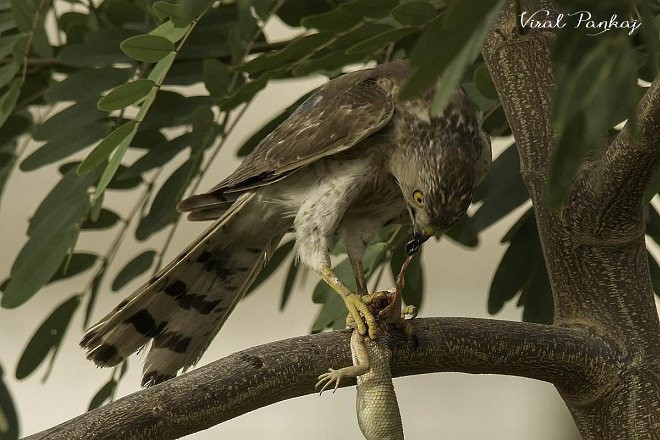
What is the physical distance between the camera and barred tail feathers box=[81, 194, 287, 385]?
1.50m

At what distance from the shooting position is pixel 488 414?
341cm

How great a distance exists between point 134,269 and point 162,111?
0.32 metres

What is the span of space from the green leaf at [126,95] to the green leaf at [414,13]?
0.35 meters

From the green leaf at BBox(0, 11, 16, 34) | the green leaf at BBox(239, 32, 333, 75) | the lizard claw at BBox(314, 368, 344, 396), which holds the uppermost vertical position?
the green leaf at BBox(0, 11, 16, 34)

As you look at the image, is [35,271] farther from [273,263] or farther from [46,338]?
[273,263]

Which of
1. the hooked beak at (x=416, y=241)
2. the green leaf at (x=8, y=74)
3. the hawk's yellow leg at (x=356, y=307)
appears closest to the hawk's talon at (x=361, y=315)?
the hawk's yellow leg at (x=356, y=307)

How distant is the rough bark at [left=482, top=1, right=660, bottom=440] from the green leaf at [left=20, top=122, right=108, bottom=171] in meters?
0.64

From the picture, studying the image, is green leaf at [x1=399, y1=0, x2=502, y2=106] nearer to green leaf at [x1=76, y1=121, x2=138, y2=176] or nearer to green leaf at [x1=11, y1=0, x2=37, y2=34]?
Result: green leaf at [x1=76, y1=121, x2=138, y2=176]

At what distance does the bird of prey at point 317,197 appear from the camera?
5.12 ft

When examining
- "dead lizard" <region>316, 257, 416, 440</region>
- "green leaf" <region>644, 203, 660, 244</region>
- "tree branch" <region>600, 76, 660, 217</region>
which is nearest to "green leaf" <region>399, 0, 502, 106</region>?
"tree branch" <region>600, 76, 660, 217</region>

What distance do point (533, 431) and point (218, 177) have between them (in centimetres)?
133

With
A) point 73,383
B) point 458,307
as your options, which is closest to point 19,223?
point 73,383

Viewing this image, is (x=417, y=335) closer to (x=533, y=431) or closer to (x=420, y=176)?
(x=420, y=176)

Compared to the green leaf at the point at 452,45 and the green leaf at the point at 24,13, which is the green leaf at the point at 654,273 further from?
the green leaf at the point at 452,45
